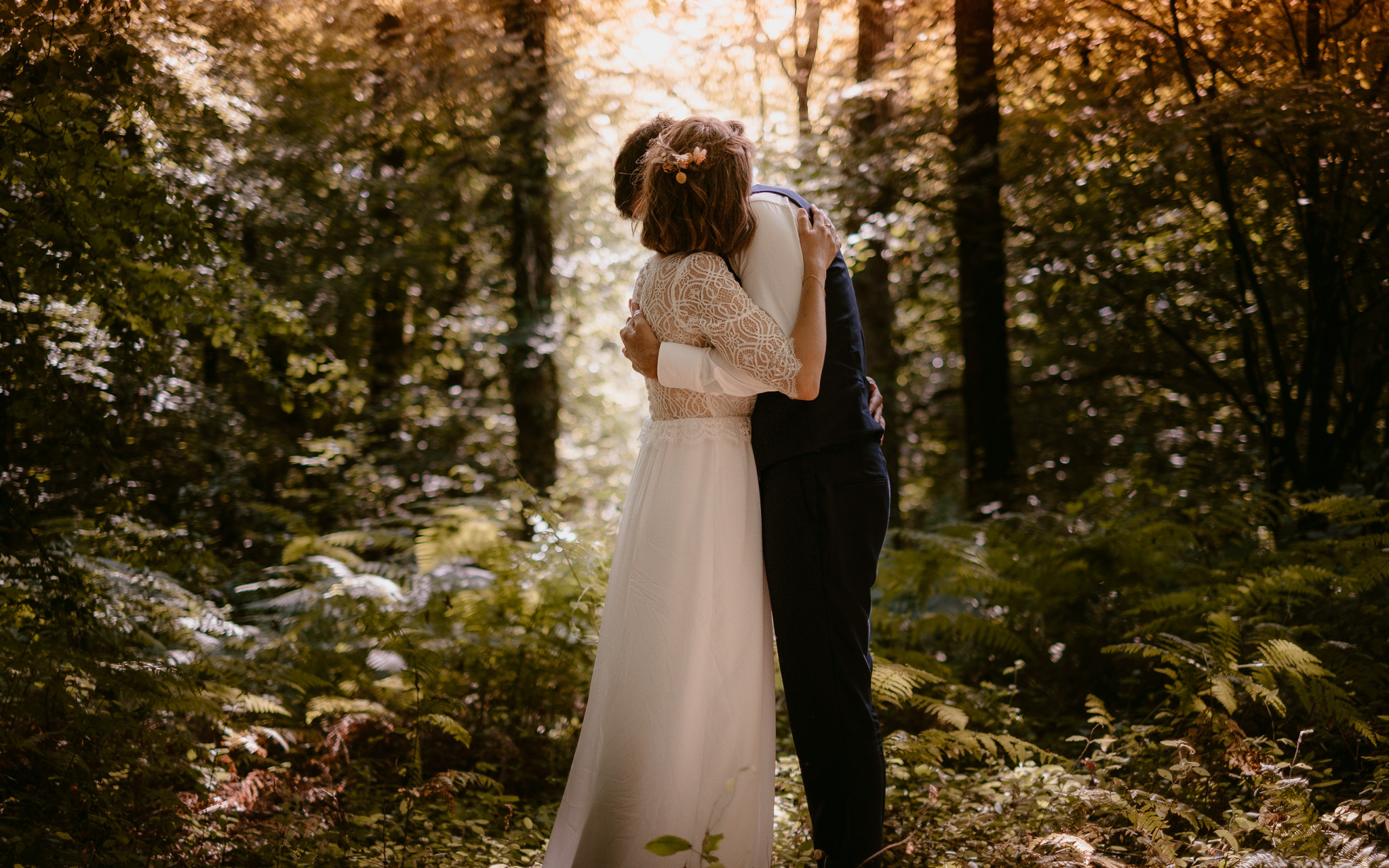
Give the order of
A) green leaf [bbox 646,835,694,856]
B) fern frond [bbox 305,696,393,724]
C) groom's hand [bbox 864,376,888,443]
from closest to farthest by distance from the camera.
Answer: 1. green leaf [bbox 646,835,694,856]
2. groom's hand [bbox 864,376,888,443]
3. fern frond [bbox 305,696,393,724]

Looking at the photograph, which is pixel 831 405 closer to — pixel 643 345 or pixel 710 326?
pixel 710 326

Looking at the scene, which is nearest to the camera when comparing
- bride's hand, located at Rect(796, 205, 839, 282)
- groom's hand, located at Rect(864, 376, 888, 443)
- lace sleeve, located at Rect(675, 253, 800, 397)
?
lace sleeve, located at Rect(675, 253, 800, 397)

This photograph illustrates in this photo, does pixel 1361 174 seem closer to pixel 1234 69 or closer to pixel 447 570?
pixel 1234 69

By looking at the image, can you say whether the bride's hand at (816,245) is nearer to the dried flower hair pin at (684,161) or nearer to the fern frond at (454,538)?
the dried flower hair pin at (684,161)

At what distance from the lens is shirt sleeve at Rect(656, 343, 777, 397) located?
217 cm

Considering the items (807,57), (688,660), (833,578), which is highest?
(807,57)

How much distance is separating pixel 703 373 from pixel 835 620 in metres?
0.73

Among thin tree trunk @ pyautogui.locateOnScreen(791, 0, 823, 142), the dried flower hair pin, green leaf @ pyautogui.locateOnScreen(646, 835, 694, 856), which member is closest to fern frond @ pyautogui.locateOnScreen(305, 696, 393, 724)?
green leaf @ pyautogui.locateOnScreen(646, 835, 694, 856)

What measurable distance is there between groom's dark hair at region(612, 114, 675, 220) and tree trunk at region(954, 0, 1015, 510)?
11.8 feet

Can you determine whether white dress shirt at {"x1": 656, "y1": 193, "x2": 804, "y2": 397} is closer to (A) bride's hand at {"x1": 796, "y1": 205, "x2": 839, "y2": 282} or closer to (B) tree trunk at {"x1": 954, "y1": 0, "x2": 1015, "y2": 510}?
(A) bride's hand at {"x1": 796, "y1": 205, "x2": 839, "y2": 282}

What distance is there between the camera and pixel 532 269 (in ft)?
27.8

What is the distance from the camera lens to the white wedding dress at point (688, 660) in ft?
7.38

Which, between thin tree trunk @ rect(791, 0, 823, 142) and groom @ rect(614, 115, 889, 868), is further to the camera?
thin tree trunk @ rect(791, 0, 823, 142)

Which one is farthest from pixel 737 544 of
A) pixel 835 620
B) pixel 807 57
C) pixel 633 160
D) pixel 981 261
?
pixel 807 57
